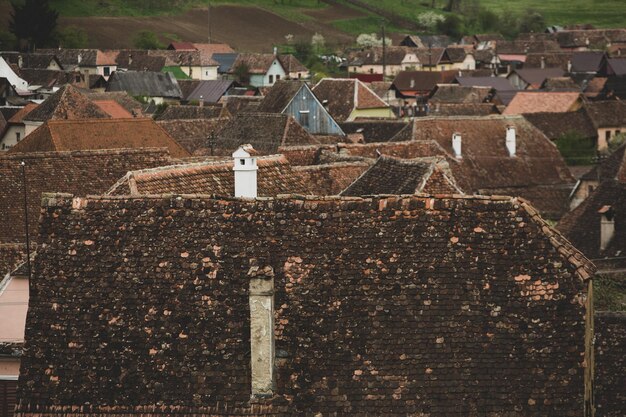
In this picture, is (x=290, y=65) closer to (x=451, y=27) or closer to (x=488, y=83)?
(x=488, y=83)

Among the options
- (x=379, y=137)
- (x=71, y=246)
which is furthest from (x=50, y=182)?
(x=379, y=137)

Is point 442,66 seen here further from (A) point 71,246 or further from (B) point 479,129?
(A) point 71,246

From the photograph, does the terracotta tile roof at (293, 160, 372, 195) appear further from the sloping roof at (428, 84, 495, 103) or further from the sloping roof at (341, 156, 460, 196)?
the sloping roof at (428, 84, 495, 103)

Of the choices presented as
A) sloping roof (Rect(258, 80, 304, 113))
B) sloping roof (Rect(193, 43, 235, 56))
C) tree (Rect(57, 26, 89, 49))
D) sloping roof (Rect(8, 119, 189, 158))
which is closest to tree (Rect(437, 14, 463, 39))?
sloping roof (Rect(193, 43, 235, 56))

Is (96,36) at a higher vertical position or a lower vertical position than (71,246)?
higher

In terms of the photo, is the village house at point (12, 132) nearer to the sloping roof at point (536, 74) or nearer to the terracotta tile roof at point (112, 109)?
the terracotta tile roof at point (112, 109)

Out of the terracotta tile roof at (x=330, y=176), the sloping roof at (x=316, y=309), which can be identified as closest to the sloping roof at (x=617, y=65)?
the terracotta tile roof at (x=330, y=176)

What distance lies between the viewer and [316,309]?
511 inches

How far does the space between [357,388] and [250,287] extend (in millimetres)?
1454

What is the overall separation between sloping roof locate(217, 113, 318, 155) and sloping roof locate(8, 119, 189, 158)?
12.7 feet

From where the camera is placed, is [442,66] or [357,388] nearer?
[357,388]

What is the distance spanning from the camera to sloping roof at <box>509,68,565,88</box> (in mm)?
113956

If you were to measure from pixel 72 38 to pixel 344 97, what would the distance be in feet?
280

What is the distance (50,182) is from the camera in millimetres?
28781
